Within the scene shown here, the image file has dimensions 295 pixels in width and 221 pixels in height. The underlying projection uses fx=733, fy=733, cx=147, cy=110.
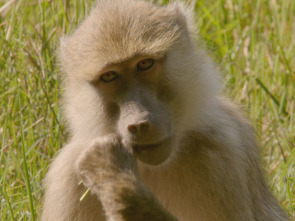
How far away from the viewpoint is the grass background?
16.7ft

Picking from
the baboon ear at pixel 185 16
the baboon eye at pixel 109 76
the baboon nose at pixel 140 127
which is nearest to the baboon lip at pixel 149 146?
the baboon nose at pixel 140 127

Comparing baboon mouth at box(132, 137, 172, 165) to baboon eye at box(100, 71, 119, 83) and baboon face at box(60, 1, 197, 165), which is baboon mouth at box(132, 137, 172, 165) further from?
baboon eye at box(100, 71, 119, 83)

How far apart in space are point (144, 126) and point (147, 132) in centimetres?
4

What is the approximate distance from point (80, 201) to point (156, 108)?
83 cm

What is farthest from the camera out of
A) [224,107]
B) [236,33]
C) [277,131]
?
[236,33]

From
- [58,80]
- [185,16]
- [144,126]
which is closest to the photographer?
[144,126]

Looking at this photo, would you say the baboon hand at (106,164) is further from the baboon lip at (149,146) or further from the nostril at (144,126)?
the nostril at (144,126)

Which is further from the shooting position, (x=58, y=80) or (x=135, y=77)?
(x=58, y=80)

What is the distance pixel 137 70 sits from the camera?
4.03 metres

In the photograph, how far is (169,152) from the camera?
3.87m

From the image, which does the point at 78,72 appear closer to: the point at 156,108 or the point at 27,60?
the point at 156,108

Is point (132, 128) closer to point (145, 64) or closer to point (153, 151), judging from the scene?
point (153, 151)

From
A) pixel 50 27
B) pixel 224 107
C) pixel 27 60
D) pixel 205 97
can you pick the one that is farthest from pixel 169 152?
pixel 50 27

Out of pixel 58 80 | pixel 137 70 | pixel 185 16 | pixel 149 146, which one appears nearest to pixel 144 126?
pixel 149 146
